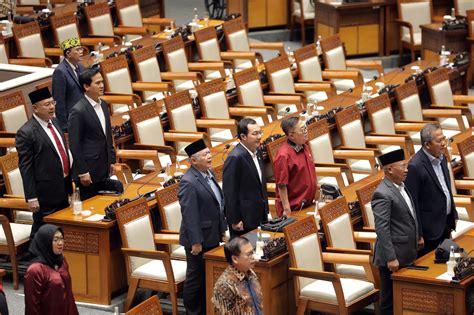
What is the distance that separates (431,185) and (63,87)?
11.3 feet

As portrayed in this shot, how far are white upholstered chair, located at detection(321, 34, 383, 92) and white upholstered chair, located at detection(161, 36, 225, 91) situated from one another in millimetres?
1161

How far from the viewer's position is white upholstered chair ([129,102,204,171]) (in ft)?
34.8

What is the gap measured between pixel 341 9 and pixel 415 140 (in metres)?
3.87

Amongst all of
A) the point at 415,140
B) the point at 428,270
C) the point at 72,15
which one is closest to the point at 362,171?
the point at 415,140

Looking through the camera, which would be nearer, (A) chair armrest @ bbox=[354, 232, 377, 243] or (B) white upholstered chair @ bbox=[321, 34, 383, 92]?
(A) chair armrest @ bbox=[354, 232, 377, 243]

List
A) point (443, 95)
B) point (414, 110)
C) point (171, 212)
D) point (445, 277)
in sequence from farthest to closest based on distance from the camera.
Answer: point (443, 95), point (414, 110), point (171, 212), point (445, 277)

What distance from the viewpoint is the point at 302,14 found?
52.6ft

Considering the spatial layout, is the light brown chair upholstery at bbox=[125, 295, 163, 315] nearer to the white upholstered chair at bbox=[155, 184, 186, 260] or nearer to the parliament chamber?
the parliament chamber

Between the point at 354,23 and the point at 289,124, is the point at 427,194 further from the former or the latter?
the point at 354,23

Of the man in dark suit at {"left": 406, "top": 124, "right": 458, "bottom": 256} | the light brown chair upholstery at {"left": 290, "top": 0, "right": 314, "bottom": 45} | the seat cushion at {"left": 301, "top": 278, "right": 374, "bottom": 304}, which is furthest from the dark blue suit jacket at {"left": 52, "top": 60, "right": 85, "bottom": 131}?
the light brown chair upholstery at {"left": 290, "top": 0, "right": 314, "bottom": 45}

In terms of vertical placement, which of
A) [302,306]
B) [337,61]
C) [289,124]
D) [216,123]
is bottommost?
[302,306]

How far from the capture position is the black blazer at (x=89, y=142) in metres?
9.12

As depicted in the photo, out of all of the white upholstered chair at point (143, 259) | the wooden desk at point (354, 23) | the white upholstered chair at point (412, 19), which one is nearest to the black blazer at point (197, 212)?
the white upholstered chair at point (143, 259)

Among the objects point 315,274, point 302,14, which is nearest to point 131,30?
point 302,14
